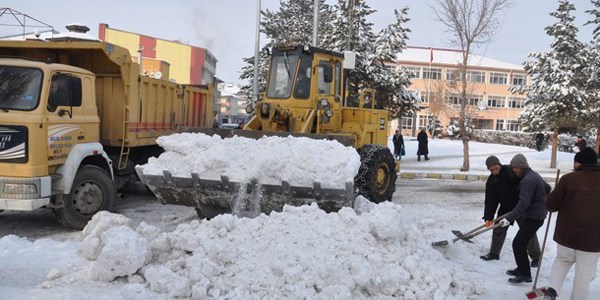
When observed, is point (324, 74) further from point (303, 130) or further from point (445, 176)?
point (445, 176)

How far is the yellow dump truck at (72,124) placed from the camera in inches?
266

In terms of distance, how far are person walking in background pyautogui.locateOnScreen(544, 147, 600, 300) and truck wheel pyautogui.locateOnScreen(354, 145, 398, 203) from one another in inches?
151

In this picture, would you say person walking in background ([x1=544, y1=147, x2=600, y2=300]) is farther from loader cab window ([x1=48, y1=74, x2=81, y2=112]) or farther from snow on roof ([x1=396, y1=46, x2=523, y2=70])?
snow on roof ([x1=396, y1=46, x2=523, y2=70])

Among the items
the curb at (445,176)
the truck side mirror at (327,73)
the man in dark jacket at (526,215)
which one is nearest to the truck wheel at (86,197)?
the truck side mirror at (327,73)

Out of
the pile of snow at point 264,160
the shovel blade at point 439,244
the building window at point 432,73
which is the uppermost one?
the building window at point 432,73

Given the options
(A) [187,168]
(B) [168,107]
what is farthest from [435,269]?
(B) [168,107]

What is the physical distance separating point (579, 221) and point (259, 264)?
3088 millimetres

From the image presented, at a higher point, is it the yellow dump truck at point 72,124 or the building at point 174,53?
the building at point 174,53

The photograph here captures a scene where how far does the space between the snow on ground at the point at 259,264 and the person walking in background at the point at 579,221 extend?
0.75 m

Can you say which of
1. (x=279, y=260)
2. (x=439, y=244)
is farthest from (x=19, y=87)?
(x=439, y=244)

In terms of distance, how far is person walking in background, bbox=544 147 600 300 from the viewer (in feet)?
15.5

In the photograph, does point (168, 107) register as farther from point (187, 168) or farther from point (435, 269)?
point (435, 269)

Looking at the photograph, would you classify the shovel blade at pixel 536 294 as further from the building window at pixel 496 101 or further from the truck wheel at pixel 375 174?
the building window at pixel 496 101

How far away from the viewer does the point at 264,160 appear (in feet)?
23.4
